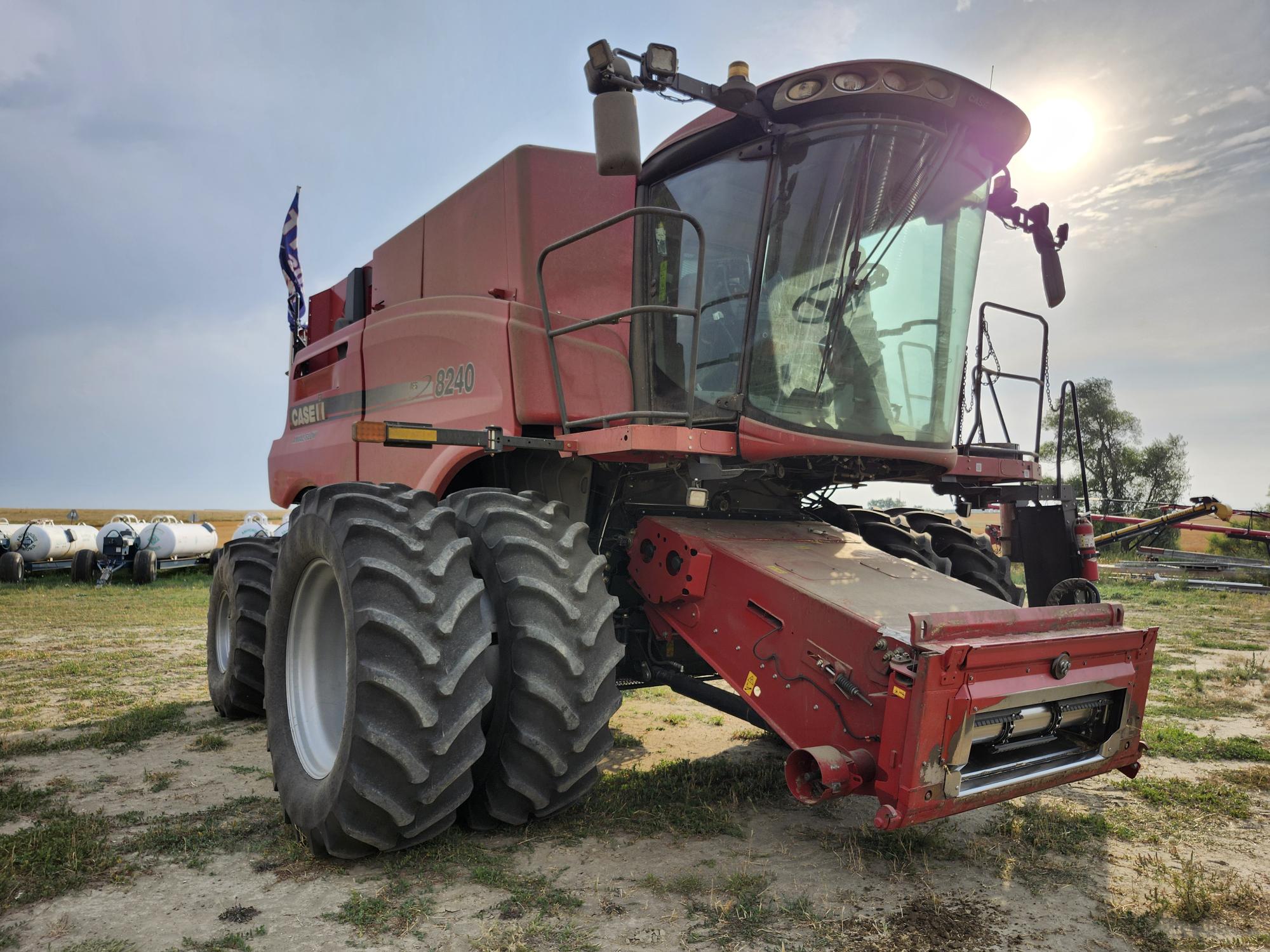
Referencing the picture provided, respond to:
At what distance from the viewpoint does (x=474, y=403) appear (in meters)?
4.65

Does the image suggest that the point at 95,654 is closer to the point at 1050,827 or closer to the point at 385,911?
the point at 385,911

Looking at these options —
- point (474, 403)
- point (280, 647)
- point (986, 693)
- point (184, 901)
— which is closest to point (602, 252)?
point (474, 403)

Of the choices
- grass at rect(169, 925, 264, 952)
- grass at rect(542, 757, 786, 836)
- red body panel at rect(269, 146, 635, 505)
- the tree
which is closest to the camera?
grass at rect(169, 925, 264, 952)

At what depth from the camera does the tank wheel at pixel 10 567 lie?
17.6 m

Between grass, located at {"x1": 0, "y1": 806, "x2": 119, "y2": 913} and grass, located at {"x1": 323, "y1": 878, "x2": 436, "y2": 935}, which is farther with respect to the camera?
grass, located at {"x1": 0, "y1": 806, "x2": 119, "y2": 913}

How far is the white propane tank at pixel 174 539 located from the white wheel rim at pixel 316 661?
17.0 meters

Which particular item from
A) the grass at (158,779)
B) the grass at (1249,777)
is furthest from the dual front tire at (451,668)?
the grass at (1249,777)

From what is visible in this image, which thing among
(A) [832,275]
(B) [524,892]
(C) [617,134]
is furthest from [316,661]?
(A) [832,275]

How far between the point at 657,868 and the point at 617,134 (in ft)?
9.52

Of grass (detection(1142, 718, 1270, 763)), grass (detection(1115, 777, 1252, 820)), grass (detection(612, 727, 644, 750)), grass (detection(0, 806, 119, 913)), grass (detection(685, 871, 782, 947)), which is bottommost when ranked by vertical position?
grass (detection(1142, 718, 1270, 763))

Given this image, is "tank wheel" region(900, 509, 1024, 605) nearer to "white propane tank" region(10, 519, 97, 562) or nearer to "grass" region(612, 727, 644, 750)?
"grass" region(612, 727, 644, 750)

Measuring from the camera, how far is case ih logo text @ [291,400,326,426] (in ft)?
21.4

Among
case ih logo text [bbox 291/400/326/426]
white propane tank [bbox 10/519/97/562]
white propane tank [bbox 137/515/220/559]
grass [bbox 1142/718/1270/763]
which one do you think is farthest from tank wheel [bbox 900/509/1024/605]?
white propane tank [bbox 10/519/97/562]

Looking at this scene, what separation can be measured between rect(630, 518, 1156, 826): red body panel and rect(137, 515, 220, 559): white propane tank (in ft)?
59.8
